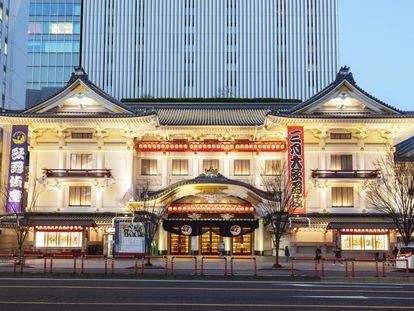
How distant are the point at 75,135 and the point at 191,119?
10.3m

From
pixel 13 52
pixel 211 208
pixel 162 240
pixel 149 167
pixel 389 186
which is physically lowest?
pixel 162 240

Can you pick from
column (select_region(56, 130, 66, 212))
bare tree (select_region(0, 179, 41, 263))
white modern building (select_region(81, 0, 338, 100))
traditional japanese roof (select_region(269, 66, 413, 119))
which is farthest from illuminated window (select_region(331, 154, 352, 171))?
white modern building (select_region(81, 0, 338, 100))

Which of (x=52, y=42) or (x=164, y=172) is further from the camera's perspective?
(x=52, y=42)

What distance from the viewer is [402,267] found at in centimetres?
3216

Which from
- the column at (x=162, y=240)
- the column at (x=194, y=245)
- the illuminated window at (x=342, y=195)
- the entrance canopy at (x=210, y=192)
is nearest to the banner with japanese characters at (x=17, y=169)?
the entrance canopy at (x=210, y=192)

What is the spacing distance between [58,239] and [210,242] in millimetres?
12475

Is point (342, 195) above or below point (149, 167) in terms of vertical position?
below

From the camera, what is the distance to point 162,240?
44.2m

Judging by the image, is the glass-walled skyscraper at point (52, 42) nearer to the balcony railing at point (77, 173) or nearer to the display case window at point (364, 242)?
the balcony railing at point (77, 173)

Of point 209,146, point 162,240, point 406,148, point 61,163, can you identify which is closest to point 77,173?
point 61,163

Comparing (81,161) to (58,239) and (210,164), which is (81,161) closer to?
(58,239)

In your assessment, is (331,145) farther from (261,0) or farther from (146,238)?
(261,0)

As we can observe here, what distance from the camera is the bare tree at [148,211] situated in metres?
37.0

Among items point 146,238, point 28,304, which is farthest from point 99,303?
point 146,238
